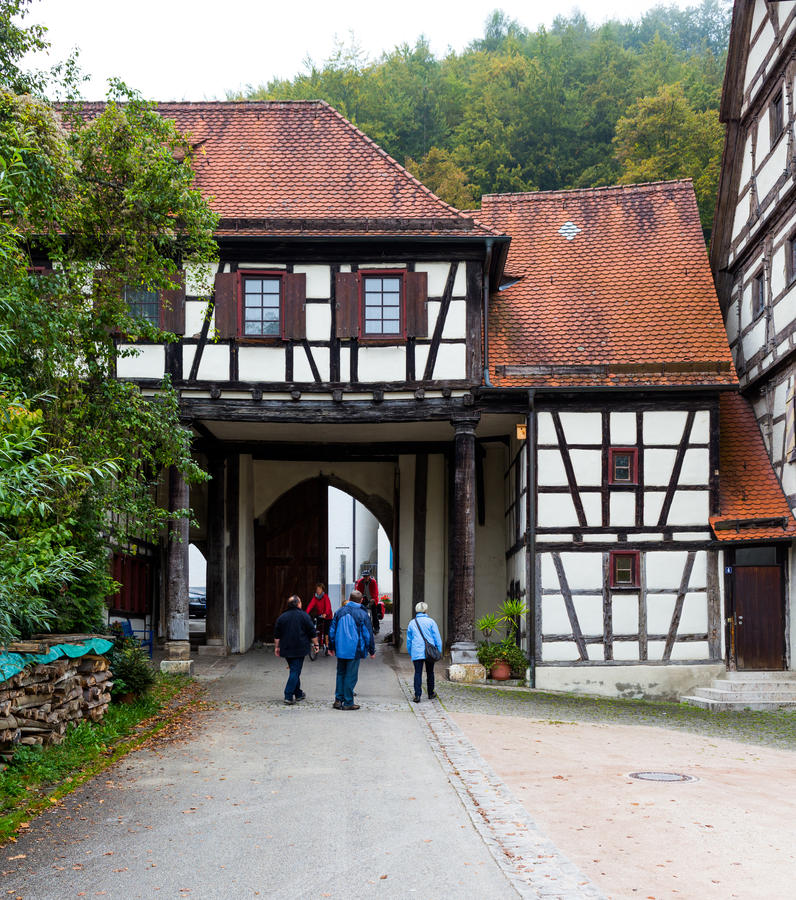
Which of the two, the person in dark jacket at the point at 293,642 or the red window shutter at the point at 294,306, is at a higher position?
the red window shutter at the point at 294,306

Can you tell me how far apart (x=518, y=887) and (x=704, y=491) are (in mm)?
13520

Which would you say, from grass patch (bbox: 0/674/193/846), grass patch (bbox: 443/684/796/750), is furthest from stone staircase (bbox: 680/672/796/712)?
grass patch (bbox: 0/674/193/846)

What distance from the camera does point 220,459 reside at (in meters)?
22.8

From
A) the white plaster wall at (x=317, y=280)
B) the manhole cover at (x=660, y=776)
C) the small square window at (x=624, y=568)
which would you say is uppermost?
the white plaster wall at (x=317, y=280)

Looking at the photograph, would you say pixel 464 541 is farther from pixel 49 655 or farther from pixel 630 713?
pixel 49 655

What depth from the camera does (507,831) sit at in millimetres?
8133

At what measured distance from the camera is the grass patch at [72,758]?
8.80 meters

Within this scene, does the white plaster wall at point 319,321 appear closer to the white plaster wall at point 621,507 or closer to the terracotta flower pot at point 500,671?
the white plaster wall at point 621,507

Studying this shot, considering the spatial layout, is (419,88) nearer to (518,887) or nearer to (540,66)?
(540,66)

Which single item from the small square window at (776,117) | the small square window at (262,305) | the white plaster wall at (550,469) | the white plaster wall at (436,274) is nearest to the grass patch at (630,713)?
the white plaster wall at (550,469)

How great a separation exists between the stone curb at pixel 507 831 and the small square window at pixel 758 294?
11.1 metres

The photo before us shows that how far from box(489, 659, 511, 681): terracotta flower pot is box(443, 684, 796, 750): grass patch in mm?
709

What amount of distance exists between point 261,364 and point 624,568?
274 inches

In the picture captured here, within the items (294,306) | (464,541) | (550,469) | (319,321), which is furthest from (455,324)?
(464,541)
